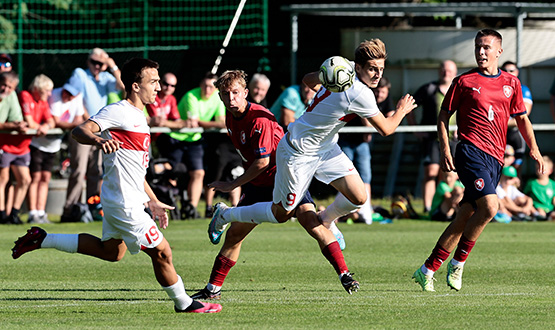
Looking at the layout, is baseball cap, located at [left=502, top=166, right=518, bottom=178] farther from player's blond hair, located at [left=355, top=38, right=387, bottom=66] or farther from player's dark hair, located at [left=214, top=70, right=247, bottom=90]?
player's dark hair, located at [left=214, top=70, right=247, bottom=90]

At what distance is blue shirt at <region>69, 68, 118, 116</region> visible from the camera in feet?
46.5

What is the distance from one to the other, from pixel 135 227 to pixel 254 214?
134 cm

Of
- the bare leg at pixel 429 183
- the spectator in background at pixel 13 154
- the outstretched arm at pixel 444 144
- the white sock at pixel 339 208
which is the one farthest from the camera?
the bare leg at pixel 429 183

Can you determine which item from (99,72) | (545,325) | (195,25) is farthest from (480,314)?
(195,25)

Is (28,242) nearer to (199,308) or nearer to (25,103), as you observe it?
(199,308)

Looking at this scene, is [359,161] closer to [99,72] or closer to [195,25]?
[99,72]

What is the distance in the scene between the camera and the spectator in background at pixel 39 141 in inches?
546

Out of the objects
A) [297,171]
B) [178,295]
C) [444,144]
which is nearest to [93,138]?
[178,295]

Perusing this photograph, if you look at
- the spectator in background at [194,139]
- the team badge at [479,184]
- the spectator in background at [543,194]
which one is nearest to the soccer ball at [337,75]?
the team badge at [479,184]

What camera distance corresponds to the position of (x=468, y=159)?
27.0ft

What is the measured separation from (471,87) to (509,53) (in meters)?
11.4

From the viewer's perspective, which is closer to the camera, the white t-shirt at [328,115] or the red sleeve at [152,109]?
the white t-shirt at [328,115]

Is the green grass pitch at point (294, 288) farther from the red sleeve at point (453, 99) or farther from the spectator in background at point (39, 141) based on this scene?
the red sleeve at point (453, 99)

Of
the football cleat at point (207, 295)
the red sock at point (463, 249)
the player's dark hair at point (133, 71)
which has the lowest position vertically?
the football cleat at point (207, 295)
